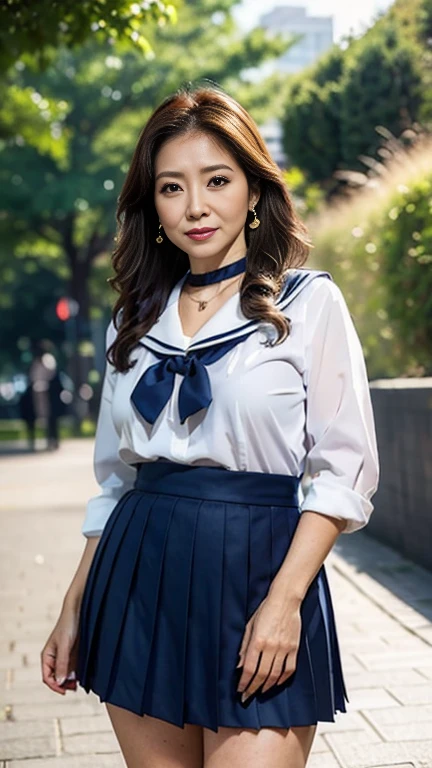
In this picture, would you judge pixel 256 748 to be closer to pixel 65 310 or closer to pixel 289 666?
pixel 289 666

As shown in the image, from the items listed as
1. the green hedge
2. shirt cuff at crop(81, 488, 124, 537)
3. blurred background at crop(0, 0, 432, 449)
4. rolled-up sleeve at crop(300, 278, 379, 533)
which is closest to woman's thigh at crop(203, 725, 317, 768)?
rolled-up sleeve at crop(300, 278, 379, 533)

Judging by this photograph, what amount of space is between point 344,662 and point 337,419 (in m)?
3.05

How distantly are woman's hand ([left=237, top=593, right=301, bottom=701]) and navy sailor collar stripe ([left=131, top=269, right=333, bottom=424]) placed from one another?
0.42 meters

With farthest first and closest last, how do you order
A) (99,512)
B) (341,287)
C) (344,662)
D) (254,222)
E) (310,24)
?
1. (310,24)
2. (341,287)
3. (344,662)
4. (99,512)
5. (254,222)

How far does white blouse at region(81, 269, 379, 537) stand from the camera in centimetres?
243

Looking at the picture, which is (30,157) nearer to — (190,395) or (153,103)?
(153,103)

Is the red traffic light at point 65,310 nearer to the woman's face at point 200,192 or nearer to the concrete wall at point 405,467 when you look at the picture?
the concrete wall at point 405,467

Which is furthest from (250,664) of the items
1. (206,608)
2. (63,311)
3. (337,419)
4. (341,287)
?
(63,311)

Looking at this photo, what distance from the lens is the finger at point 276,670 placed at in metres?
2.37

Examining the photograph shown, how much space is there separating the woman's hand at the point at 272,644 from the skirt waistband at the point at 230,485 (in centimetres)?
21

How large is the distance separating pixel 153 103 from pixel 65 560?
2309 cm

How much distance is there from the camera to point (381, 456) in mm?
8297

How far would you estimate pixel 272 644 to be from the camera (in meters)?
2.36

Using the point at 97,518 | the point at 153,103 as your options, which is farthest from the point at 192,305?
the point at 153,103
